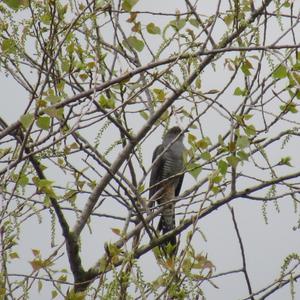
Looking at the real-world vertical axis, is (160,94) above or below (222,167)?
above

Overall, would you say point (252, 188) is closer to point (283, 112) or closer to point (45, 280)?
point (283, 112)

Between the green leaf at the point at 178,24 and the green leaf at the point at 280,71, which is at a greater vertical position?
the green leaf at the point at 178,24

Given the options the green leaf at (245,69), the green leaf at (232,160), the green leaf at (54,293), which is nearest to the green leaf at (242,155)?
the green leaf at (232,160)

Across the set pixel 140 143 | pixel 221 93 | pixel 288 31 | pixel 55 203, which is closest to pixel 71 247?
pixel 55 203

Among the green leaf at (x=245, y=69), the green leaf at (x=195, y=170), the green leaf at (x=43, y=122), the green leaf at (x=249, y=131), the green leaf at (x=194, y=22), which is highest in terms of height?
the green leaf at (x=194, y=22)

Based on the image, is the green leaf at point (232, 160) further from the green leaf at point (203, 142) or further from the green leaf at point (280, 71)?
the green leaf at point (203, 142)

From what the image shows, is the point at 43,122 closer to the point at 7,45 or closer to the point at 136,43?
the point at 7,45

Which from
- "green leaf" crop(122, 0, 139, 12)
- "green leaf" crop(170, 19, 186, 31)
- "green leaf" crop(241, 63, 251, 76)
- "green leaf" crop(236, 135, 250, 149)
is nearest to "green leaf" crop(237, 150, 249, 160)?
"green leaf" crop(236, 135, 250, 149)

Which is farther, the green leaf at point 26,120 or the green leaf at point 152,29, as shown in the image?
the green leaf at point 152,29

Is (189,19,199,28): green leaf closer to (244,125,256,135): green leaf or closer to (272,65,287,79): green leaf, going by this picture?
(272,65,287,79): green leaf

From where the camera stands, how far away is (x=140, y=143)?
11.6ft

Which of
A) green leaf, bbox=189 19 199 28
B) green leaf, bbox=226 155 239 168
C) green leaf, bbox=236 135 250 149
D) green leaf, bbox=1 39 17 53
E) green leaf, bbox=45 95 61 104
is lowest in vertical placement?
green leaf, bbox=236 135 250 149

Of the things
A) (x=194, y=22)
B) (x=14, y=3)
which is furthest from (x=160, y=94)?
(x=14, y=3)

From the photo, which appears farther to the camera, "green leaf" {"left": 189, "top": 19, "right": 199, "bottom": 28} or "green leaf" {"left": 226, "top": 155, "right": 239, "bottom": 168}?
"green leaf" {"left": 189, "top": 19, "right": 199, "bottom": 28}
